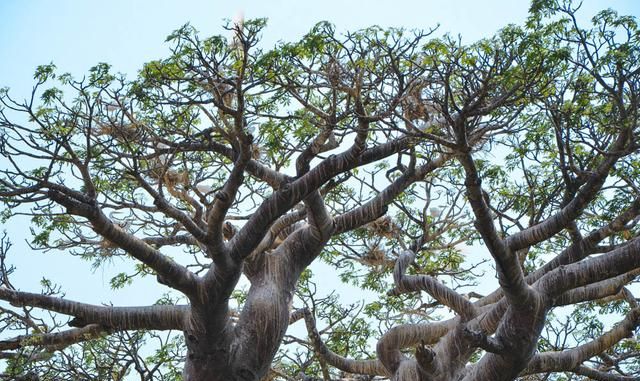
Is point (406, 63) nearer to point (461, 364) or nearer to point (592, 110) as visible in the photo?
point (592, 110)

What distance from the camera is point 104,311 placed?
675 cm

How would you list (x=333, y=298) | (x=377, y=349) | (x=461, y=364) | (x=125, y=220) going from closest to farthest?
(x=461, y=364) → (x=377, y=349) → (x=125, y=220) → (x=333, y=298)

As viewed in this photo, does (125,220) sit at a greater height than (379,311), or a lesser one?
greater

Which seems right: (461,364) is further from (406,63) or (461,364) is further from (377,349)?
(406,63)

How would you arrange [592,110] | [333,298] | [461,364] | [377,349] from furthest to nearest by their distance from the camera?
[333,298]
[377,349]
[461,364]
[592,110]

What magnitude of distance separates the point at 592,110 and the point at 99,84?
4283mm

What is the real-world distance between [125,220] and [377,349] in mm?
3039

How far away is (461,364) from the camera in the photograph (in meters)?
7.12

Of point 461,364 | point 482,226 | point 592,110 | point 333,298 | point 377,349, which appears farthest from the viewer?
point 333,298

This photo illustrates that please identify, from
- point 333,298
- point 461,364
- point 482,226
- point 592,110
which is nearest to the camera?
point 482,226

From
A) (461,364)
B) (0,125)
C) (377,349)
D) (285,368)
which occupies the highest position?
(0,125)

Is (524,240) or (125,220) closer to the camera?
(524,240)

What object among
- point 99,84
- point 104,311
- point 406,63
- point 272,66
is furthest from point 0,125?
point 406,63

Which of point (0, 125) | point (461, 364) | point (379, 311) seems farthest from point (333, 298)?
point (0, 125)
